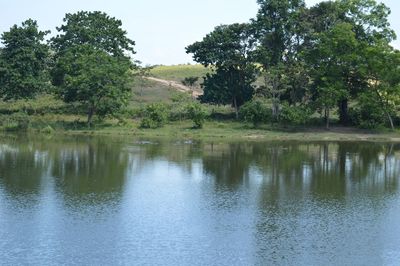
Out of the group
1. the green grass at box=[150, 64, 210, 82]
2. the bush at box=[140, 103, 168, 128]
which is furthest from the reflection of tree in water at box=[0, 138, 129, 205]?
the green grass at box=[150, 64, 210, 82]

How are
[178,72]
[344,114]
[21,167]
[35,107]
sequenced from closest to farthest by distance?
[21,167] → [344,114] → [35,107] → [178,72]

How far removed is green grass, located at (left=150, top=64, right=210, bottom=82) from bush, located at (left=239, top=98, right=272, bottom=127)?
1392 inches

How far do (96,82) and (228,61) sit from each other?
16539 millimetres

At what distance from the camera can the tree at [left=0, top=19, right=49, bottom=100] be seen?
73125mm

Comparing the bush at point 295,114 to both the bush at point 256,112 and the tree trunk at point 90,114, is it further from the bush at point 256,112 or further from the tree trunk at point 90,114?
the tree trunk at point 90,114

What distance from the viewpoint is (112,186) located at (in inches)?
1506

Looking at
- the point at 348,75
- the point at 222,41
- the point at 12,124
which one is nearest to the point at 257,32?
the point at 222,41

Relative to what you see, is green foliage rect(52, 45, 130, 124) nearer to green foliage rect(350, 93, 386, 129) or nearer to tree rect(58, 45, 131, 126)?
tree rect(58, 45, 131, 126)

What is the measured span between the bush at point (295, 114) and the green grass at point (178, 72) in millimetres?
38168

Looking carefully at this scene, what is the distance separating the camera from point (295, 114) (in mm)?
69812

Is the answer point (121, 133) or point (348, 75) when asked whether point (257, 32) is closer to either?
point (348, 75)

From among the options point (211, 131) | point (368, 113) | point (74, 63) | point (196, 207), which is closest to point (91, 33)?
point (74, 63)

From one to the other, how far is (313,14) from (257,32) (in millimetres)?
6668

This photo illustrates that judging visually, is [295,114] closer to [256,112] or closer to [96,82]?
[256,112]
